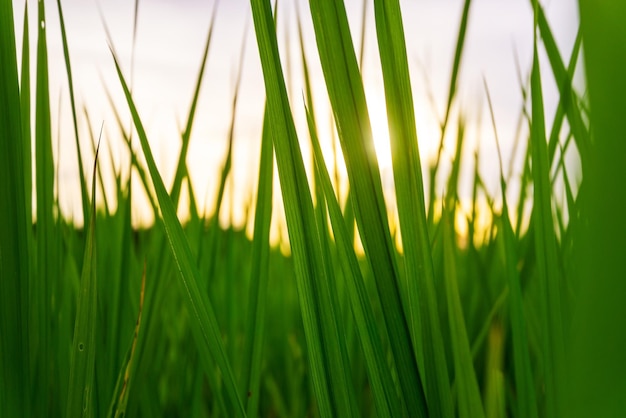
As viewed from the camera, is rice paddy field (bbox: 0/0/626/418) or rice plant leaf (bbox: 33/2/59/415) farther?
rice plant leaf (bbox: 33/2/59/415)

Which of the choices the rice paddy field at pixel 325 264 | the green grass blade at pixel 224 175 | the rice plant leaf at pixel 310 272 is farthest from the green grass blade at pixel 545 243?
the green grass blade at pixel 224 175

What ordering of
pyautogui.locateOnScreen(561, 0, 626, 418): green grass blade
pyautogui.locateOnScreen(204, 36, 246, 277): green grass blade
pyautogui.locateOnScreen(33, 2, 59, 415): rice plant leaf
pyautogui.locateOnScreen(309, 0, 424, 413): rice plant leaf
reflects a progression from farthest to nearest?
pyautogui.locateOnScreen(204, 36, 246, 277): green grass blade, pyautogui.locateOnScreen(33, 2, 59, 415): rice plant leaf, pyautogui.locateOnScreen(309, 0, 424, 413): rice plant leaf, pyautogui.locateOnScreen(561, 0, 626, 418): green grass blade

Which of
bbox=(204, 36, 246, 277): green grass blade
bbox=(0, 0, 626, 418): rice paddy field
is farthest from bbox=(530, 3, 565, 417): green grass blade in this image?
bbox=(204, 36, 246, 277): green grass blade

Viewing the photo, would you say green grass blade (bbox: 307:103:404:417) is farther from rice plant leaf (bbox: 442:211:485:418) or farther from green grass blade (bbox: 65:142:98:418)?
green grass blade (bbox: 65:142:98:418)

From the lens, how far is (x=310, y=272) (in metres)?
0.33

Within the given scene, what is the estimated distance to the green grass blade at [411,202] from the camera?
0.97 ft

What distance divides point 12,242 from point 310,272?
182mm

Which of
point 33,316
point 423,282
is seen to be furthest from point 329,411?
point 33,316

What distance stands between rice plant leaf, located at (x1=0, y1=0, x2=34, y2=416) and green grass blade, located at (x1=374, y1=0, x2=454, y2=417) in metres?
0.22

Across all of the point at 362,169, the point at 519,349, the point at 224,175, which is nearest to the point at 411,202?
the point at 362,169

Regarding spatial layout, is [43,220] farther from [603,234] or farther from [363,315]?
[603,234]

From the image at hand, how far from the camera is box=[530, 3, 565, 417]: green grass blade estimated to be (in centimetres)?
32

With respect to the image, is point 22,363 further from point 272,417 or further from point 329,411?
point 272,417

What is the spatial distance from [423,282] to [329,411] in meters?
0.09
